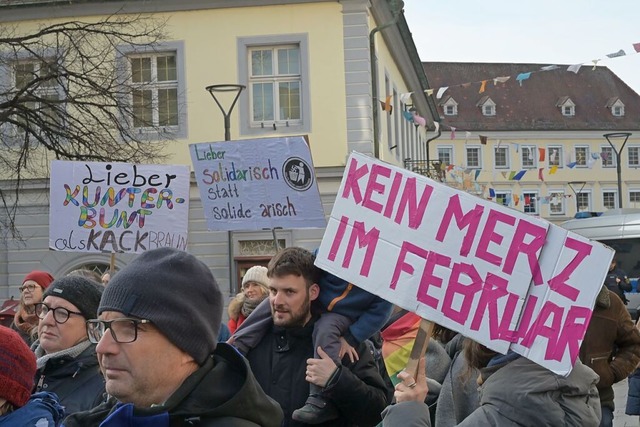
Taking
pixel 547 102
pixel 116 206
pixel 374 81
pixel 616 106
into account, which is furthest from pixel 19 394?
pixel 616 106

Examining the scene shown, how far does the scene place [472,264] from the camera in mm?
3797

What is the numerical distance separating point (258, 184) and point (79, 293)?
6.22 metres

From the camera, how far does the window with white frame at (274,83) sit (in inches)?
904

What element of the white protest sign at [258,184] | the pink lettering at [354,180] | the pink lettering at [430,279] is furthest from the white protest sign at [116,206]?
the pink lettering at [430,279]

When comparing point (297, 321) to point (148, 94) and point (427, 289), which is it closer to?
point (427, 289)

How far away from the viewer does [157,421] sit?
2.46 m

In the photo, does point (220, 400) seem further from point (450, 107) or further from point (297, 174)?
point (450, 107)

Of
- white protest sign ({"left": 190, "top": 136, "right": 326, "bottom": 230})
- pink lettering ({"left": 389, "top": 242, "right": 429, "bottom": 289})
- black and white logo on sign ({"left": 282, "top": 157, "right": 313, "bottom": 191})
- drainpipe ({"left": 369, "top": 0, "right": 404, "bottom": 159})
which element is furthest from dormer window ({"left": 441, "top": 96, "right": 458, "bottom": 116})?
pink lettering ({"left": 389, "top": 242, "right": 429, "bottom": 289})

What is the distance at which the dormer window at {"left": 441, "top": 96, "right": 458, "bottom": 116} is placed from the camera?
79.8m

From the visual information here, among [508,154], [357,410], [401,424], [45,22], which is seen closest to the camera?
[401,424]

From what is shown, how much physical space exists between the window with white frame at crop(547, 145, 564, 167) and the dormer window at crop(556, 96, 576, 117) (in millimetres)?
4611

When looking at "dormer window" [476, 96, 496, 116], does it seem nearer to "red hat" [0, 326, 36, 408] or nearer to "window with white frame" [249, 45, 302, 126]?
"window with white frame" [249, 45, 302, 126]

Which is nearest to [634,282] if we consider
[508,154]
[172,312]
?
[172,312]

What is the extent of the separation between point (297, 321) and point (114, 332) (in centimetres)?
210
